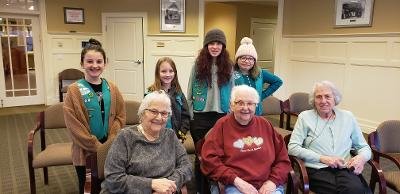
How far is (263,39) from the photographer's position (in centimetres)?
851

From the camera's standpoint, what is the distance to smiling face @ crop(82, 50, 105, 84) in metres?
1.86

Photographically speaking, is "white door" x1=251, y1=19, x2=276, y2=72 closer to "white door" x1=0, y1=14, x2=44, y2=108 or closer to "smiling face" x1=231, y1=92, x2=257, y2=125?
"white door" x1=0, y1=14, x2=44, y2=108

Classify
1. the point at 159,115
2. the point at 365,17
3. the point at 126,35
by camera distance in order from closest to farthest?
1. the point at 159,115
2. the point at 365,17
3. the point at 126,35

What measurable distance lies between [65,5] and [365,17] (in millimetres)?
5434

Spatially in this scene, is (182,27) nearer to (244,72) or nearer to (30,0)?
(30,0)

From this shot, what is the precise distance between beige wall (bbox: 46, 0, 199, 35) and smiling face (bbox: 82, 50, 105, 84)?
4.59m

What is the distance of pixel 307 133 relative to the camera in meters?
2.11

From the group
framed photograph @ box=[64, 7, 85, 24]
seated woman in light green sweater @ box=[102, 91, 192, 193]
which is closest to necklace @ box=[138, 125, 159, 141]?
seated woman in light green sweater @ box=[102, 91, 192, 193]

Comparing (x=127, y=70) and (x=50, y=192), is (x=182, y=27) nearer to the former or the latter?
(x=127, y=70)

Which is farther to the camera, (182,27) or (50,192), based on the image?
(182,27)

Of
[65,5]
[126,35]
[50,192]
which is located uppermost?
[65,5]

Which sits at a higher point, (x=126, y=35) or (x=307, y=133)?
(x=126, y=35)

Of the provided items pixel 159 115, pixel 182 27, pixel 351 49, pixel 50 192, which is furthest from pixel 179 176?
pixel 182 27

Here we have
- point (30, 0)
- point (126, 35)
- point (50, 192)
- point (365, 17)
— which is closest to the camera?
point (50, 192)
